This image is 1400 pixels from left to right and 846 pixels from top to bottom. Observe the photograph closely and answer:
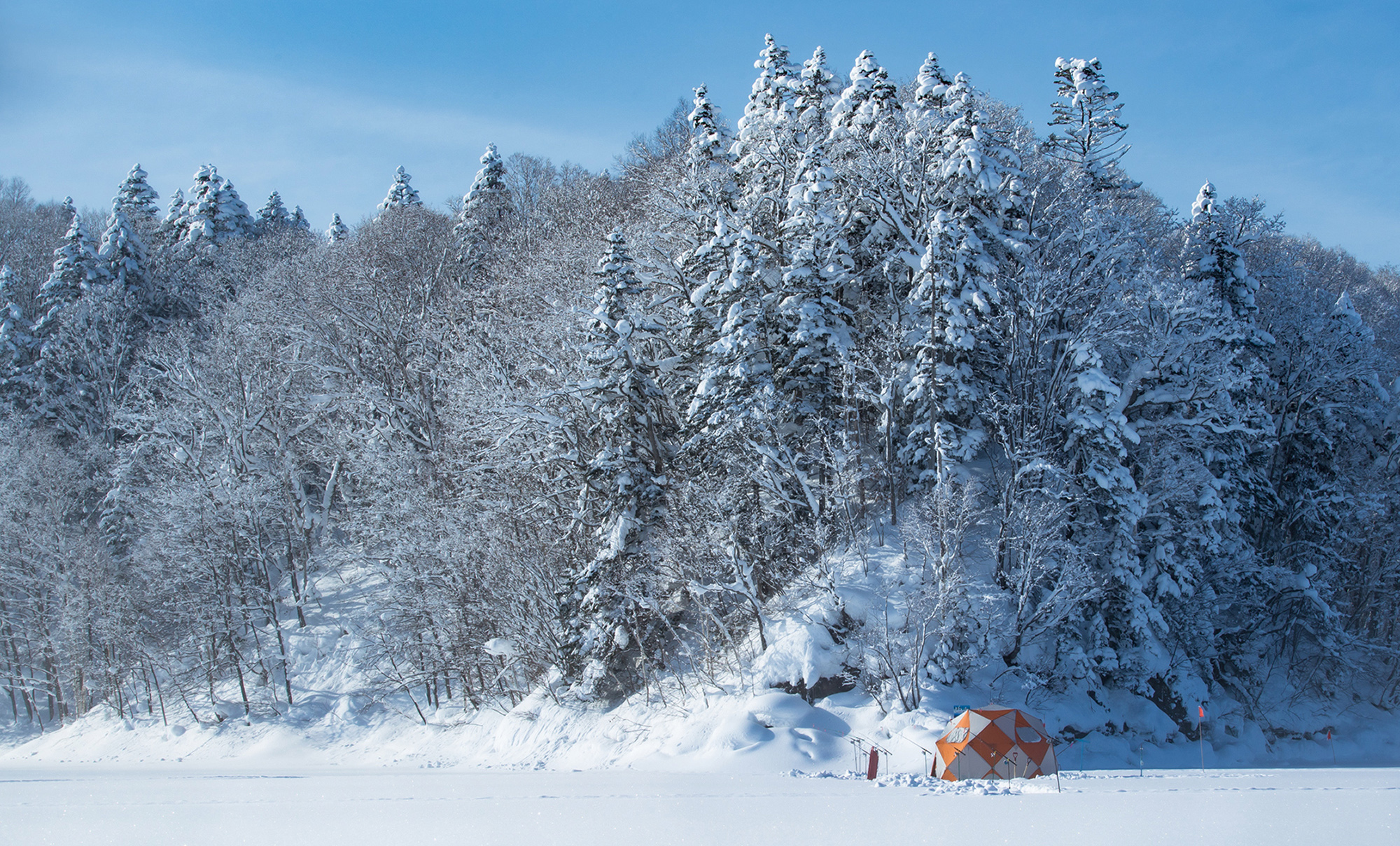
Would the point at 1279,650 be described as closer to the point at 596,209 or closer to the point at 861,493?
the point at 861,493

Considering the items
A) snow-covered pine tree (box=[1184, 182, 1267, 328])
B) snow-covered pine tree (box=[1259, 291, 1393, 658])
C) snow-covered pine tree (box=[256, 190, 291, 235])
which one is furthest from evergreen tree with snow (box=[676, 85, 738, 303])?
snow-covered pine tree (box=[256, 190, 291, 235])

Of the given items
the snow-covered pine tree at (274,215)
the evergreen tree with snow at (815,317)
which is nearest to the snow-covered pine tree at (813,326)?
the evergreen tree with snow at (815,317)

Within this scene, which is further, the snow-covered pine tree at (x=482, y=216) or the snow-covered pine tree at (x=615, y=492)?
the snow-covered pine tree at (x=482, y=216)

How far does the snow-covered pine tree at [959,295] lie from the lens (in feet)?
80.5

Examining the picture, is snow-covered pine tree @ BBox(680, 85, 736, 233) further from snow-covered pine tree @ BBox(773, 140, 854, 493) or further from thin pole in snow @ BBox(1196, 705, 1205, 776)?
thin pole in snow @ BBox(1196, 705, 1205, 776)

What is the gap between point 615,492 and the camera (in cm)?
2555

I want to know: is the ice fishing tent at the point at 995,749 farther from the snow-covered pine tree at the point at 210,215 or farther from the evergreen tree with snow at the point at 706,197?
the snow-covered pine tree at the point at 210,215

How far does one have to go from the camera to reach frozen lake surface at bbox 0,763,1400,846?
31.2 ft

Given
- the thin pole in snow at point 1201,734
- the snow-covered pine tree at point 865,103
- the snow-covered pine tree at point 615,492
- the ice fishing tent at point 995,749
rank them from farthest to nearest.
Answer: the snow-covered pine tree at point 865,103 < the snow-covered pine tree at point 615,492 < the thin pole in snow at point 1201,734 < the ice fishing tent at point 995,749

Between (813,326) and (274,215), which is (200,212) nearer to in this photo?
(274,215)

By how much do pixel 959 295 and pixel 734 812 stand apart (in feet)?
59.7

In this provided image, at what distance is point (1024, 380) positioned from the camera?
85.4 feet

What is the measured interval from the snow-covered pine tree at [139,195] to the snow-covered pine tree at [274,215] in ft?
23.8

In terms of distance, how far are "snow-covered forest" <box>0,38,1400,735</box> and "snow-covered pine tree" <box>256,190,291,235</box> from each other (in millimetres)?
30034
